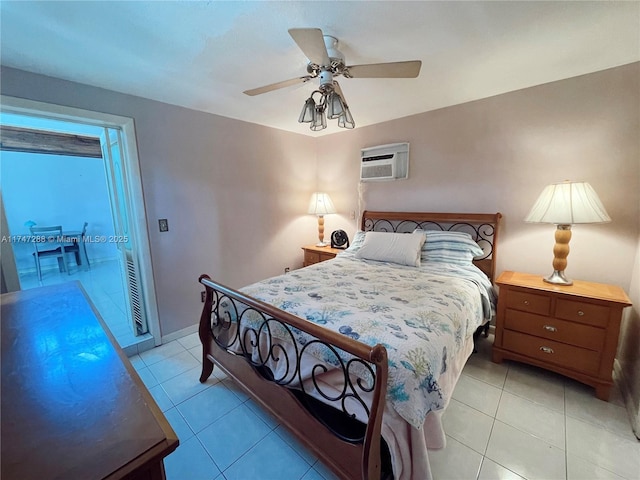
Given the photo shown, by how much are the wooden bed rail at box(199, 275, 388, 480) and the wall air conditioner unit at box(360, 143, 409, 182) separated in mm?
2289

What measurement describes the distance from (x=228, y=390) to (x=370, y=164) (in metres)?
2.79

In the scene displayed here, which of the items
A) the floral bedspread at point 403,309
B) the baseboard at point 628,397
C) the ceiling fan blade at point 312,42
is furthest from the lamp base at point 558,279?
the ceiling fan blade at point 312,42

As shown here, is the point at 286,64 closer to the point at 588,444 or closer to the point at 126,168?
the point at 126,168

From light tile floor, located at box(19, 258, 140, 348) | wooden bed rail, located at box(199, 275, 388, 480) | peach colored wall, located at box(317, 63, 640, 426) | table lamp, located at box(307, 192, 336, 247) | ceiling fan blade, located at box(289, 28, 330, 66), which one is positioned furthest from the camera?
table lamp, located at box(307, 192, 336, 247)

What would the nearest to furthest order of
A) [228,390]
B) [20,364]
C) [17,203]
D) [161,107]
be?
[20,364] < [228,390] < [161,107] < [17,203]

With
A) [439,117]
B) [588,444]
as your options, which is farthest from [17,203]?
[588,444]

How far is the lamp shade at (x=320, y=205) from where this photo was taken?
11.4 feet

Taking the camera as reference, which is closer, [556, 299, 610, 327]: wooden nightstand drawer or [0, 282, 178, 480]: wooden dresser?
[0, 282, 178, 480]: wooden dresser

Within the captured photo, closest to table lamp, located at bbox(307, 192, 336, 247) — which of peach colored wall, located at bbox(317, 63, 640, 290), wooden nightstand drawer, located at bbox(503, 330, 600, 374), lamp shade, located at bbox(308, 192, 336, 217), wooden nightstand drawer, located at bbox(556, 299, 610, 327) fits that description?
lamp shade, located at bbox(308, 192, 336, 217)

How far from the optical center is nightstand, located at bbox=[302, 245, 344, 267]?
3.29 metres

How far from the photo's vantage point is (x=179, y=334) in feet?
8.78

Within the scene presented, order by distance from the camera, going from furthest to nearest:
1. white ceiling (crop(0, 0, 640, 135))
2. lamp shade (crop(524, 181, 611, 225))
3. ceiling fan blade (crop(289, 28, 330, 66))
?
1. lamp shade (crop(524, 181, 611, 225))
2. white ceiling (crop(0, 0, 640, 135))
3. ceiling fan blade (crop(289, 28, 330, 66))

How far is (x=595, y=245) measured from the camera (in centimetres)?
204

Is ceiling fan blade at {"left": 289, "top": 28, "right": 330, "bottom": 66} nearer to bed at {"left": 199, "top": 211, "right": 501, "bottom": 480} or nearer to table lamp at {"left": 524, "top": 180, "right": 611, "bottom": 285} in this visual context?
bed at {"left": 199, "top": 211, "right": 501, "bottom": 480}
